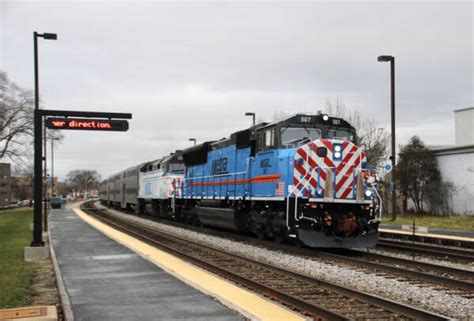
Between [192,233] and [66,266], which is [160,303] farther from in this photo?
[192,233]

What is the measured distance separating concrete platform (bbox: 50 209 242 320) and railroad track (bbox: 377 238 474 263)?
737 centimetres

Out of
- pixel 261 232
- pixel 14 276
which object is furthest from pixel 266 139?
pixel 14 276

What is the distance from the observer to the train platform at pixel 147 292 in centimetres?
692

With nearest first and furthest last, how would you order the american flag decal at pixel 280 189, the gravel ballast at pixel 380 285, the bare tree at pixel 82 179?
the gravel ballast at pixel 380 285 → the american flag decal at pixel 280 189 → the bare tree at pixel 82 179

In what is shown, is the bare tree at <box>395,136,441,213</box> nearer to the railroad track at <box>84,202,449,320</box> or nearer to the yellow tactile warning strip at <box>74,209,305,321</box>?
the railroad track at <box>84,202,449,320</box>

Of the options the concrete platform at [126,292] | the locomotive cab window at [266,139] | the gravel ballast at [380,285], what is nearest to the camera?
the concrete platform at [126,292]

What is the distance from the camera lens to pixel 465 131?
48.6 metres

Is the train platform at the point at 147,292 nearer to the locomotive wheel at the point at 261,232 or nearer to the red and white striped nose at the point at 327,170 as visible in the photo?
the red and white striped nose at the point at 327,170

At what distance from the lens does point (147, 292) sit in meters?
8.41

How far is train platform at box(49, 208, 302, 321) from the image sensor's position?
6.92 meters

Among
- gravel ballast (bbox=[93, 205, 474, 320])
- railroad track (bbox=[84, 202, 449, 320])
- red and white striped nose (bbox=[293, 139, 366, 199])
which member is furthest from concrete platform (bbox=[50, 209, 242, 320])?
red and white striped nose (bbox=[293, 139, 366, 199])

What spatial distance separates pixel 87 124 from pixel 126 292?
6033mm

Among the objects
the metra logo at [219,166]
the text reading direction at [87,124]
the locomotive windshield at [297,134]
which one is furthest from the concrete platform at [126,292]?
the metra logo at [219,166]

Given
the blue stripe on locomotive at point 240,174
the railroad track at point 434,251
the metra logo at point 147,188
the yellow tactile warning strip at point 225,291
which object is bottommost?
the railroad track at point 434,251
